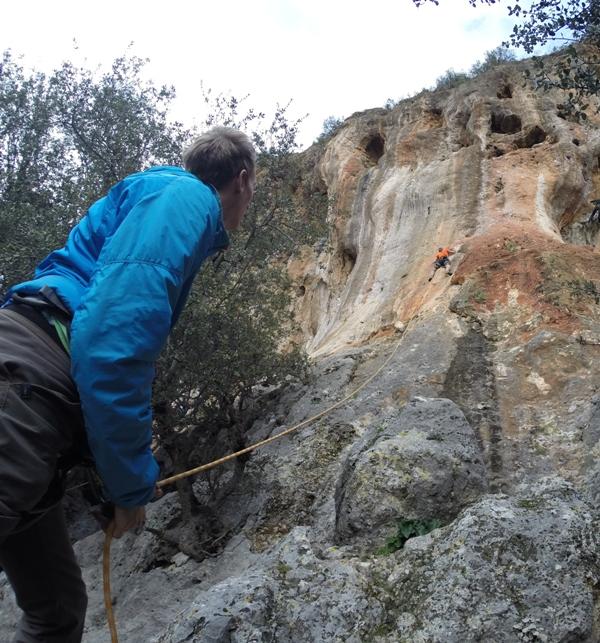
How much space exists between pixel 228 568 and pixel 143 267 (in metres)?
6.13

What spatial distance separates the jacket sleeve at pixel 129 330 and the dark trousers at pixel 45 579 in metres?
0.78

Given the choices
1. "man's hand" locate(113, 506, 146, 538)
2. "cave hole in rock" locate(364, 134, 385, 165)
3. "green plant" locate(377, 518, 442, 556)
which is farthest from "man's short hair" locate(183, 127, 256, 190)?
"cave hole in rock" locate(364, 134, 385, 165)

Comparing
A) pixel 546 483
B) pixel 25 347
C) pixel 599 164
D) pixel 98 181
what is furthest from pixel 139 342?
pixel 599 164

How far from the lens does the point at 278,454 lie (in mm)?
9711

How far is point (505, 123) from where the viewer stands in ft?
69.8

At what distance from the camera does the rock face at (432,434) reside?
3.69 m

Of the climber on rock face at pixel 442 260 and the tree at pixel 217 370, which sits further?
the climber on rock face at pixel 442 260

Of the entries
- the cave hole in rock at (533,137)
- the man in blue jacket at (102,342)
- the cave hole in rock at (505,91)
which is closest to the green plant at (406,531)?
the man in blue jacket at (102,342)

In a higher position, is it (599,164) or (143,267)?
(599,164)

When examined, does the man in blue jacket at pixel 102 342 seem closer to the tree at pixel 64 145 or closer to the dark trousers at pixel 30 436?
the dark trousers at pixel 30 436

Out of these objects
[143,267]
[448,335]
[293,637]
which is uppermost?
[143,267]

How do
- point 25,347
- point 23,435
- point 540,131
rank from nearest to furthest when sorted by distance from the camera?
point 23,435 < point 25,347 < point 540,131

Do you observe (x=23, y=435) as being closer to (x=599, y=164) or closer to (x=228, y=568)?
(x=228, y=568)

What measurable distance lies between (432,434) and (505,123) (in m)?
17.6
